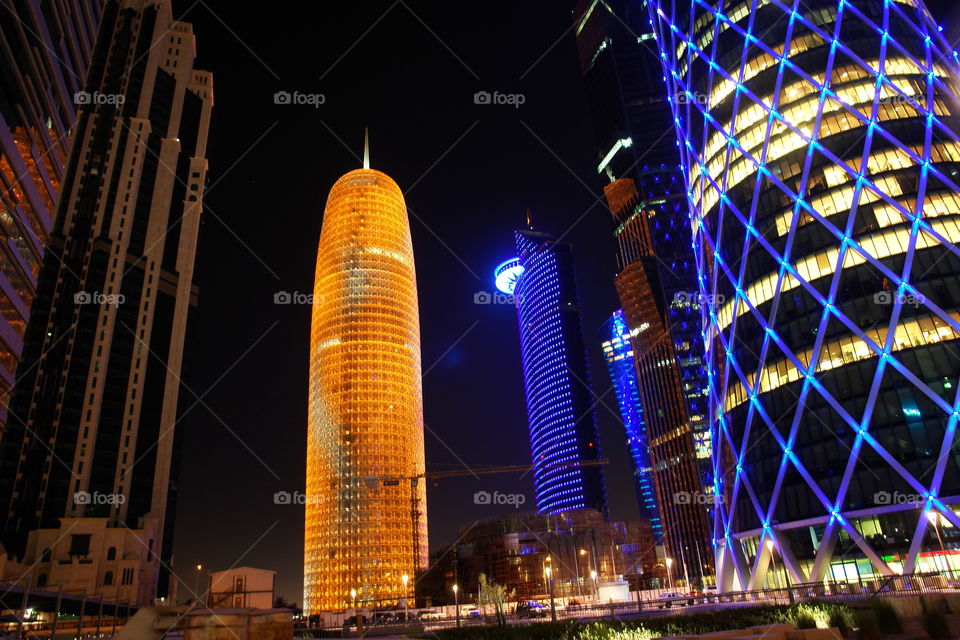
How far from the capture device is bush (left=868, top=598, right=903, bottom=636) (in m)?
19.2

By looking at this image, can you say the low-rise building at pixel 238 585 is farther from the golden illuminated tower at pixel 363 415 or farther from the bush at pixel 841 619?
the golden illuminated tower at pixel 363 415

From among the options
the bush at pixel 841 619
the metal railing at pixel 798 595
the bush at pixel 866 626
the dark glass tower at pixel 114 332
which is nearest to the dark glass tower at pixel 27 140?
the metal railing at pixel 798 595

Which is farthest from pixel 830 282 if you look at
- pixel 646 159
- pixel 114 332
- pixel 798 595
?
pixel 114 332

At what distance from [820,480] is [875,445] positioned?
5.47 meters

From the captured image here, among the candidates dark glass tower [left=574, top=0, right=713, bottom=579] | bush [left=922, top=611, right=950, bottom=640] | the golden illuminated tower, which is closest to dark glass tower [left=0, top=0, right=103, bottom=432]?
bush [left=922, top=611, right=950, bottom=640]

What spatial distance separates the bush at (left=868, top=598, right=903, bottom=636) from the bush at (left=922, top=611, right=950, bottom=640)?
102 cm

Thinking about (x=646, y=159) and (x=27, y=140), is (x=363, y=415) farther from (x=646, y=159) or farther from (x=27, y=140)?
(x=646, y=159)

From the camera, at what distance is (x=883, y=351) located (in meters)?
50.3

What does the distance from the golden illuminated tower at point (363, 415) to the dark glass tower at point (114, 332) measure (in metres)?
26.8

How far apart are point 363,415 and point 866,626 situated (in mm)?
109616

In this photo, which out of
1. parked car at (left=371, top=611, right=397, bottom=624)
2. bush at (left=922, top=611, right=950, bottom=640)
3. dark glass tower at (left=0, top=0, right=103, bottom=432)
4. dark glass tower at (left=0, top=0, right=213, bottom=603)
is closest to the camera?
bush at (left=922, top=611, right=950, bottom=640)

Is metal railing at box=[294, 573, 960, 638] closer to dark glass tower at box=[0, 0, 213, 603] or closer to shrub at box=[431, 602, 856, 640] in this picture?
shrub at box=[431, 602, 856, 640]

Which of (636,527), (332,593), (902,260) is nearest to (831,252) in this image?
(902,260)

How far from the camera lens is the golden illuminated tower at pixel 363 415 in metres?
115
